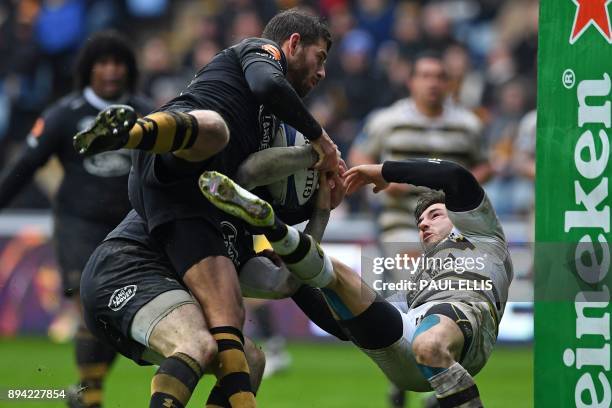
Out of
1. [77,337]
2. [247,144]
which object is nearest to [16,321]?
[77,337]

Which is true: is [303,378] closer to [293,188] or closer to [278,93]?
[293,188]

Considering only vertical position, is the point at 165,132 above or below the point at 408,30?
below

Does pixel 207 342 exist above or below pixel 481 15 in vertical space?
below

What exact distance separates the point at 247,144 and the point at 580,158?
1551mm

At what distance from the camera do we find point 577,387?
18.9 ft

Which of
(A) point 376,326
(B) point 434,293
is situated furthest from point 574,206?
(A) point 376,326

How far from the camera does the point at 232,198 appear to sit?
17.2ft

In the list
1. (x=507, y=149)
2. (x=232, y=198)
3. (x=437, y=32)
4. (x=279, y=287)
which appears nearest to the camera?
(x=232, y=198)

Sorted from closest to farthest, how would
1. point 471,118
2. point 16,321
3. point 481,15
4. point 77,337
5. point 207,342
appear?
1. point 207,342
2. point 77,337
3. point 471,118
4. point 16,321
5. point 481,15

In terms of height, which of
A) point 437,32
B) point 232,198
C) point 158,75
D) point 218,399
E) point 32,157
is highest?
point 437,32

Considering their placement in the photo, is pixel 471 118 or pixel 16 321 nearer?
pixel 471 118

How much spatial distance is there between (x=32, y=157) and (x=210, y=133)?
327 centimetres

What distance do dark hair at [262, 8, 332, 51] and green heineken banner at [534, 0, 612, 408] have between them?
109cm

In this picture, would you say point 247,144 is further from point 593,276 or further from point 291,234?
point 593,276
